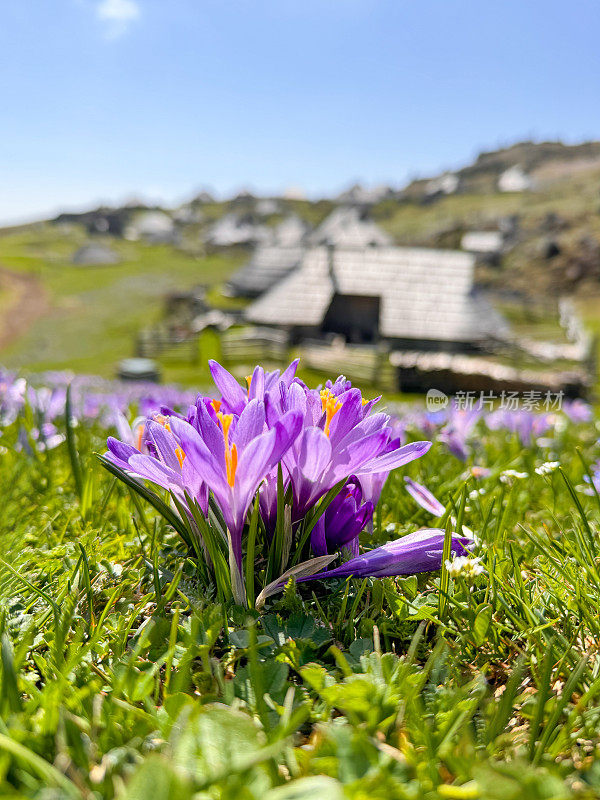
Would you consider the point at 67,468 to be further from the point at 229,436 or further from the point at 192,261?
the point at 192,261

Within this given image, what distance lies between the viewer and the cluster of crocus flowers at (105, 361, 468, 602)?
1111 millimetres

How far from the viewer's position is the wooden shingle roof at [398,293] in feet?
84.3

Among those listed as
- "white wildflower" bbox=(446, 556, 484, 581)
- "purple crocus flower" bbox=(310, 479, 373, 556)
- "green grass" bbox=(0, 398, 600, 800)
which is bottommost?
"green grass" bbox=(0, 398, 600, 800)

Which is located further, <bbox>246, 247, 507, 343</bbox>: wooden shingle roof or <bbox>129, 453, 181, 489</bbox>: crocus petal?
<bbox>246, 247, 507, 343</bbox>: wooden shingle roof

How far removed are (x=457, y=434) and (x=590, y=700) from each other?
1.68 meters

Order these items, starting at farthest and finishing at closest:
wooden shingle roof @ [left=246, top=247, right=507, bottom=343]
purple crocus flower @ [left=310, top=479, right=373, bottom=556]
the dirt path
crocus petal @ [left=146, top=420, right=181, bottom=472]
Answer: the dirt path < wooden shingle roof @ [left=246, top=247, right=507, bottom=343] < purple crocus flower @ [left=310, top=479, right=373, bottom=556] < crocus petal @ [left=146, top=420, right=181, bottom=472]

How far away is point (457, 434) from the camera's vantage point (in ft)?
8.81

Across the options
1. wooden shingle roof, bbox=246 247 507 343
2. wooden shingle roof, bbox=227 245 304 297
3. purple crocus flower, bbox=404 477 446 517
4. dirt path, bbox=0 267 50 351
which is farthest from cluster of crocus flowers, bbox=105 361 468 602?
wooden shingle roof, bbox=227 245 304 297

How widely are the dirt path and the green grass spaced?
36.0m

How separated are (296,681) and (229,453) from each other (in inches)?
18.9

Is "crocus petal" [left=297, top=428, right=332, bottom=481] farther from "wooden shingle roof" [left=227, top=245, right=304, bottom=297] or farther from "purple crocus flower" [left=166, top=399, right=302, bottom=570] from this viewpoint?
"wooden shingle roof" [left=227, top=245, right=304, bottom=297]

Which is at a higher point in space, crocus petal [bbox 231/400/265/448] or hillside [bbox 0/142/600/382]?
hillside [bbox 0/142/600/382]

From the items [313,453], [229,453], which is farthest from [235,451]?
[313,453]

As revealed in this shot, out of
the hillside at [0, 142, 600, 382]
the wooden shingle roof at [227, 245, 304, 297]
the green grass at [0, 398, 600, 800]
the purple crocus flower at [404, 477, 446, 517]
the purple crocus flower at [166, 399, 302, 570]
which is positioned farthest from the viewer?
the wooden shingle roof at [227, 245, 304, 297]
